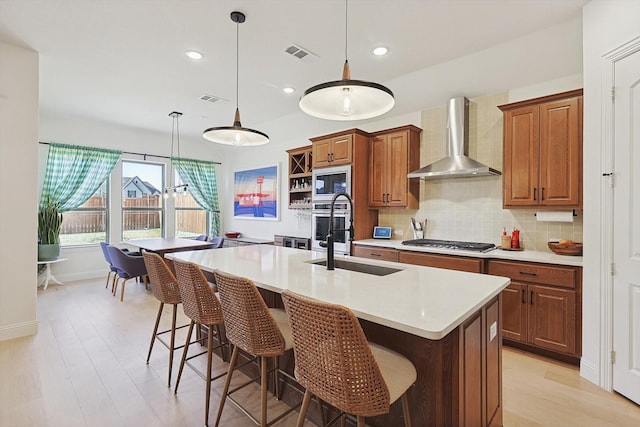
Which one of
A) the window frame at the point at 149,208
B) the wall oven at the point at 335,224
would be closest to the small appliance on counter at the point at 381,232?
the wall oven at the point at 335,224

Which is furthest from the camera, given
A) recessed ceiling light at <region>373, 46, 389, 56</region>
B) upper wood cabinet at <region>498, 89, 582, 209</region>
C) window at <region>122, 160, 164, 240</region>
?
window at <region>122, 160, 164, 240</region>

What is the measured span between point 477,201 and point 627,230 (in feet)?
5.21

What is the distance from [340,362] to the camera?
3.82ft

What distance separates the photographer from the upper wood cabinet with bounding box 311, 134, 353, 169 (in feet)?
14.0

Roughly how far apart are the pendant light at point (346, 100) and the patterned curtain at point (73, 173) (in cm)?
545

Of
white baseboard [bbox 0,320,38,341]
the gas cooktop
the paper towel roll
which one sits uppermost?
the paper towel roll

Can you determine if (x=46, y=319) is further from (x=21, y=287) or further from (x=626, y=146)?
(x=626, y=146)

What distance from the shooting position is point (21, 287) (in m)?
3.25

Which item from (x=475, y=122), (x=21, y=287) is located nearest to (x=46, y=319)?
(x=21, y=287)

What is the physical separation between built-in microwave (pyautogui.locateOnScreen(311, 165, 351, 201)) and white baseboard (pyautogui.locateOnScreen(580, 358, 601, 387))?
2861 mm

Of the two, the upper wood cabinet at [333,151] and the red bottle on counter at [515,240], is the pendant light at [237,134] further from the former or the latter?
the red bottle on counter at [515,240]

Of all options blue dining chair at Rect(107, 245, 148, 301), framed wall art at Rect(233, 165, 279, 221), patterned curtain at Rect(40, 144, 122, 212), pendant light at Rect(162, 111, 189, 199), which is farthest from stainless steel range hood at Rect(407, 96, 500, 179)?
patterned curtain at Rect(40, 144, 122, 212)

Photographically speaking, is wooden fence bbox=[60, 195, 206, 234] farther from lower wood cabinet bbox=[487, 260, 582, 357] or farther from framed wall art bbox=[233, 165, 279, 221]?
lower wood cabinet bbox=[487, 260, 582, 357]

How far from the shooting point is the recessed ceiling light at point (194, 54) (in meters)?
3.21
